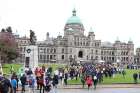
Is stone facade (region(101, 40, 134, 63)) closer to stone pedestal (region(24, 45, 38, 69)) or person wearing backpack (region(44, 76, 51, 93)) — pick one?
stone pedestal (region(24, 45, 38, 69))

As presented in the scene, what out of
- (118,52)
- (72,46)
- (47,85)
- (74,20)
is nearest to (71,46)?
(72,46)

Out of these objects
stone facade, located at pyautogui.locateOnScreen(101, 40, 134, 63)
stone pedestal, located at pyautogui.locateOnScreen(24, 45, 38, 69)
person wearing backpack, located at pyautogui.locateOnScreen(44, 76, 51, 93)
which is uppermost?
stone facade, located at pyautogui.locateOnScreen(101, 40, 134, 63)

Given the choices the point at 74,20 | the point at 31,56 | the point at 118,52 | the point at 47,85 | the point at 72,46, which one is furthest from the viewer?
the point at 118,52

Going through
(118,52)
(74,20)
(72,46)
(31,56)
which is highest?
(74,20)

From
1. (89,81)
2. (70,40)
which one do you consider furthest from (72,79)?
(70,40)

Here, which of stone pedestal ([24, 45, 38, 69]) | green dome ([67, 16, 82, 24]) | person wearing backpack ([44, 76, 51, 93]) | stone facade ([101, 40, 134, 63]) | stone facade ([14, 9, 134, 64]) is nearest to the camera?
person wearing backpack ([44, 76, 51, 93])

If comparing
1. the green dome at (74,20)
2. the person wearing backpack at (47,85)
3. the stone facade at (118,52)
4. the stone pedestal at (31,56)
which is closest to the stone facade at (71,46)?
the green dome at (74,20)

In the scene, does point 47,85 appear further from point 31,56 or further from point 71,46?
point 71,46

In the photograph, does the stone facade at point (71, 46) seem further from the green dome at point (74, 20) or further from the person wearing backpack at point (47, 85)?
the person wearing backpack at point (47, 85)

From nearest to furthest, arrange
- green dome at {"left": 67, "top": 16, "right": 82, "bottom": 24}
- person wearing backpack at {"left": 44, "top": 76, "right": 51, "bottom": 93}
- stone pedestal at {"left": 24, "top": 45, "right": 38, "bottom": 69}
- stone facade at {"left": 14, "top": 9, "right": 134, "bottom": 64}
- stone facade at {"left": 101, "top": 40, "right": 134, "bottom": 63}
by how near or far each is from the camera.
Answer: person wearing backpack at {"left": 44, "top": 76, "right": 51, "bottom": 93}
stone pedestal at {"left": 24, "top": 45, "right": 38, "bottom": 69}
stone facade at {"left": 14, "top": 9, "right": 134, "bottom": 64}
green dome at {"left": 67, "top": 16, "right": 82, "bottom": 24}
stone facade at {"left": 101, "top": 40, "right": 134, "bottom": 63}

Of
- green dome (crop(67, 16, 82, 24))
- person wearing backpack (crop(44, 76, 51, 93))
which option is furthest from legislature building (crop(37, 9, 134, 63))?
person wearing backpack (crop(44, 76, 51, 93))

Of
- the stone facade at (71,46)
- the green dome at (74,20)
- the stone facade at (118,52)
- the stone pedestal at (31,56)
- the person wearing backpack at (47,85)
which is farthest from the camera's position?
the stone facade at (118,52)

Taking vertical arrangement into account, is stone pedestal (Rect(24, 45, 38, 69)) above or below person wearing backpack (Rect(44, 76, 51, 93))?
above

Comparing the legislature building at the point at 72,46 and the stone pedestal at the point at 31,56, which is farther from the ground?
the legislature building at the point at 72,46
